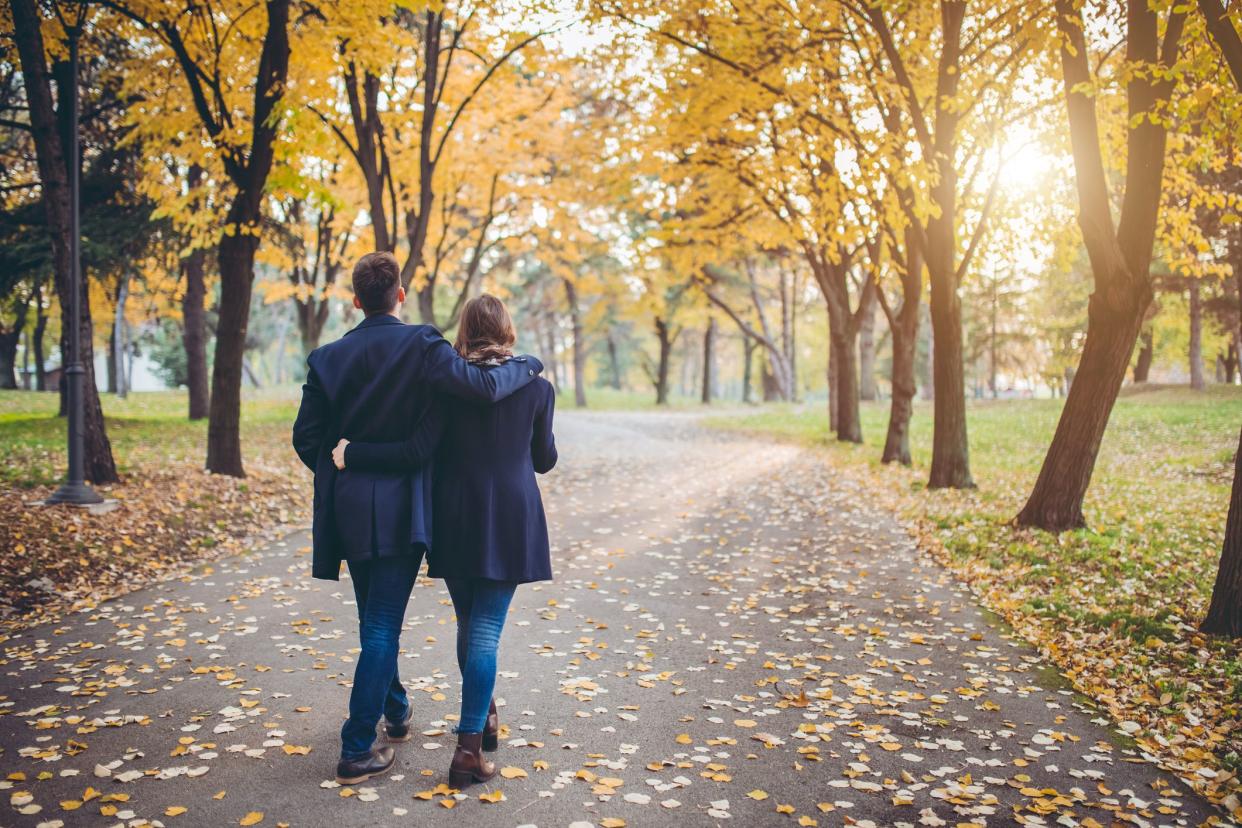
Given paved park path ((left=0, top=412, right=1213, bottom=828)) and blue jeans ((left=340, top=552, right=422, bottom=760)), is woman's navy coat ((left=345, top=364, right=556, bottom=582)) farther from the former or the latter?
paved park path ((left=0, top=412, right=1213, bottom=828))

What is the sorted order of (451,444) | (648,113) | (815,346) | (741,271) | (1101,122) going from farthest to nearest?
(815,346)
(741,271)
(648,113)
(1101,122)
(451,444)

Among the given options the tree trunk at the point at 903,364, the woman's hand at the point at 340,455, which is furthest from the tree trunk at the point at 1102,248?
the woman's hand at the point at 340,455

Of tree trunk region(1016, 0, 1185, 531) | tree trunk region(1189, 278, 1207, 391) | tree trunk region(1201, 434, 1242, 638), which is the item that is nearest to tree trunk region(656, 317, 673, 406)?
tree trunk region(1189, 278, 1207, 391)

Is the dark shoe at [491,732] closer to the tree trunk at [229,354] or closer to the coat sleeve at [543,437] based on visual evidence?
the coat sleeve at [543,437]

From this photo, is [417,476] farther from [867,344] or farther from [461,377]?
[867,344]

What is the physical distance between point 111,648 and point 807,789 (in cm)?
475

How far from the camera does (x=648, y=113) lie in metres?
17.2

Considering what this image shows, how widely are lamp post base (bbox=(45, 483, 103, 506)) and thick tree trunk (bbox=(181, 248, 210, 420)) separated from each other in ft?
36.9

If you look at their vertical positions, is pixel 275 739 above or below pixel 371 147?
below

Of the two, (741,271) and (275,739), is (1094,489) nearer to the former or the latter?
(275,739)

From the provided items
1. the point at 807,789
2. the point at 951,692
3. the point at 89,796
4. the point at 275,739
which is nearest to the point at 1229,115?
the point at 951,692

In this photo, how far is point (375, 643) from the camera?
394 centimetres

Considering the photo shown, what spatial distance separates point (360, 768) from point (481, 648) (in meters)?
0.77

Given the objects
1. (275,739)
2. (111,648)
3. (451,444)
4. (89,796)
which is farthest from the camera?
(111,648)
